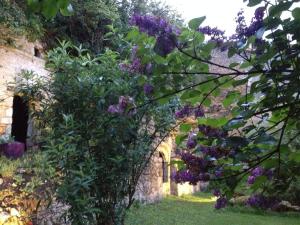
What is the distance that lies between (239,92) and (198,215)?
797 centimetres

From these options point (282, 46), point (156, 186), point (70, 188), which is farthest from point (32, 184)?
point (156, 186)

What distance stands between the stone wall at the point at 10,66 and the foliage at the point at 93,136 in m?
3.16

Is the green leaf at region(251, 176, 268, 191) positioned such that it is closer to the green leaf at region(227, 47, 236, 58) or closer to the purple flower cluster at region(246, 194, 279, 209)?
the purple flower cluster at region(246, 194, 279, 209)

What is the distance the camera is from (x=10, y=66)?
7805 mm

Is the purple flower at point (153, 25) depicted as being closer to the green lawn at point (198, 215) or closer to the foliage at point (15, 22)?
the green lawn at point (198, 215)

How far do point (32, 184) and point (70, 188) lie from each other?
1.11 meters

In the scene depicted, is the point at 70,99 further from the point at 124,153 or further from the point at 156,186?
the point at 156,186

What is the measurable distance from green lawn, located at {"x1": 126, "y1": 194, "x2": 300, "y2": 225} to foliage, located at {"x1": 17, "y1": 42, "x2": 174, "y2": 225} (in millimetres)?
3113

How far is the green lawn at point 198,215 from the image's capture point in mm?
7977

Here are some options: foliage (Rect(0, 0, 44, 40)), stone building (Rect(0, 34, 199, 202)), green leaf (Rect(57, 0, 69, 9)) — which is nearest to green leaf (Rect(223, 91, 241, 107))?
green leaf (Rect(57, 0, 69, 9))

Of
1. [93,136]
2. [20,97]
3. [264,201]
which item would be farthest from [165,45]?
[20,97]

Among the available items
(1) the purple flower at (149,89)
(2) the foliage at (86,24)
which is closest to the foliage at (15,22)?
(2) the foliage at (86,24)

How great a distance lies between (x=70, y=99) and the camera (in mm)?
4238

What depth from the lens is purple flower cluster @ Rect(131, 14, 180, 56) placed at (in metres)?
1.34
